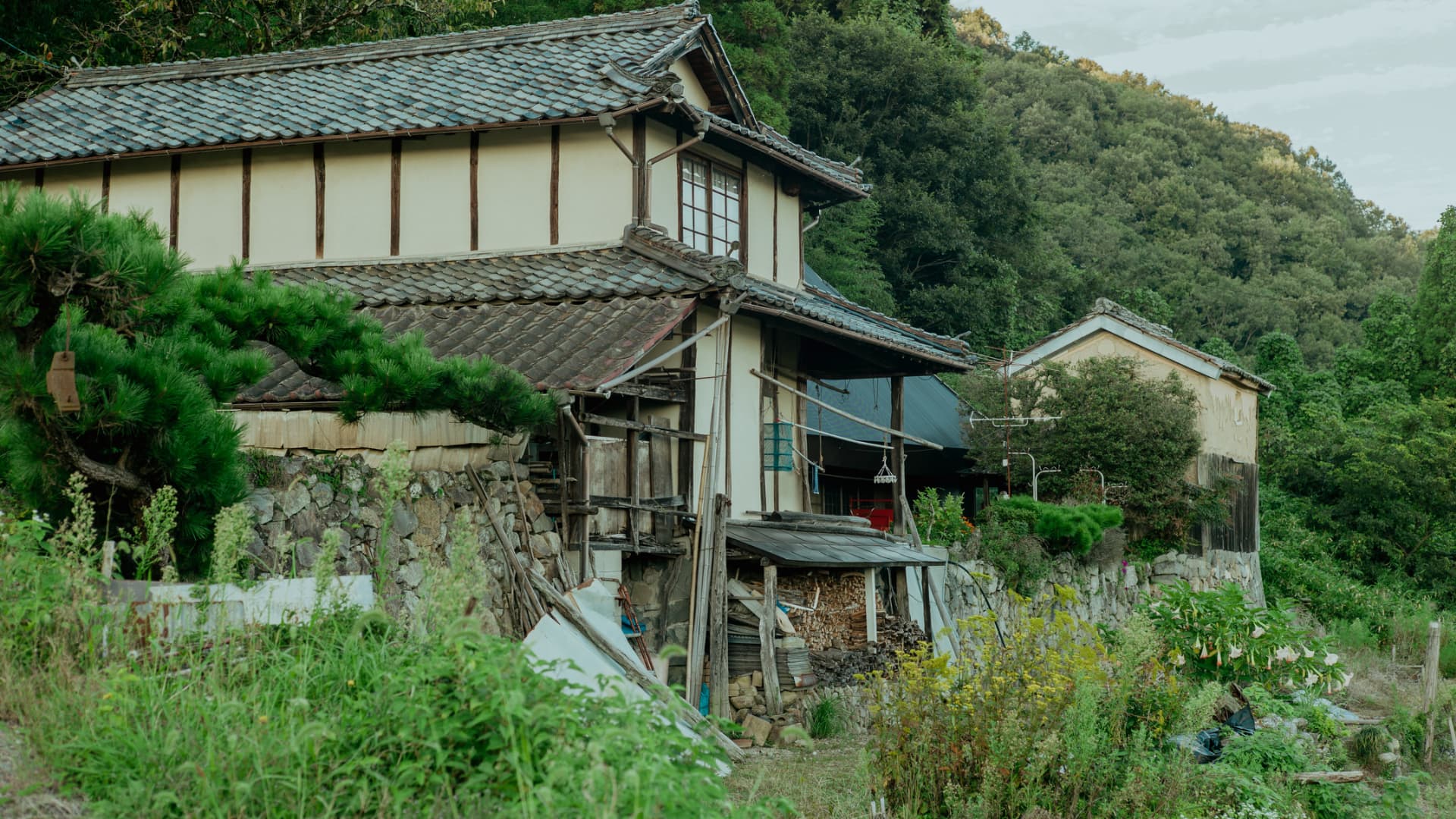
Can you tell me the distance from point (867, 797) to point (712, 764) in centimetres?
402

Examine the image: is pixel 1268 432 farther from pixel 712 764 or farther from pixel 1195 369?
pixel 712 764

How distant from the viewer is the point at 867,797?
9.08 metres

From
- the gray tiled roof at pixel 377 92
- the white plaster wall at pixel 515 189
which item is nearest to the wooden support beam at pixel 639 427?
the white plaster wall at pixel 515 189

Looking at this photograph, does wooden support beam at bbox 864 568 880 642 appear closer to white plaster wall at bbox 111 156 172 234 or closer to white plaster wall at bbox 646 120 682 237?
white plaster wall at bbox 646 120 682 237

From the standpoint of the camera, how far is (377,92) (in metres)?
17.2

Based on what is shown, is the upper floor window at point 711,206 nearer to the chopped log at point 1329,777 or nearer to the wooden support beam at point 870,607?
the wooden support beam at point 870,607

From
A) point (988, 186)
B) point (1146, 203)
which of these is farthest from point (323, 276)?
point (1146, 203)

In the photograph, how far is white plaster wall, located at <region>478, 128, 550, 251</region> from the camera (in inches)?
627

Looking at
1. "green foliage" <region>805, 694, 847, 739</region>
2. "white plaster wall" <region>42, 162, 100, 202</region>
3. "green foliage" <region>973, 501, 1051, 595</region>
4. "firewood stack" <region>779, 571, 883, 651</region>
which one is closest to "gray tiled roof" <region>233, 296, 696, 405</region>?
"firewood stack" <region>779, 571, 883, 651</region>

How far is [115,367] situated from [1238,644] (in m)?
11.0

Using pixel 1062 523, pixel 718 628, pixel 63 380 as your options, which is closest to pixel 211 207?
pixel 718 628

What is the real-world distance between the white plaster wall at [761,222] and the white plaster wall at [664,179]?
6.90ft

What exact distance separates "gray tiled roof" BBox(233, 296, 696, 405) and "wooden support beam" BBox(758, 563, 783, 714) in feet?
11.5

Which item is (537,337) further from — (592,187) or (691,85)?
(691,85)
